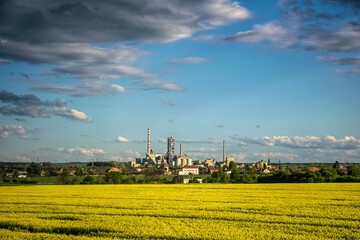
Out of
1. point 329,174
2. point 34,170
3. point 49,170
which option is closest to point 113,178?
point 34,170

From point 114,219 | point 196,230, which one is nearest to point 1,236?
point 114,219

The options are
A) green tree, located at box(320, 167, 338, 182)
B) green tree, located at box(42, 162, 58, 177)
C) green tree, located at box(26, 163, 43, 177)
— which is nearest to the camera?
green tree, located at box(320, 167, 338, 182)

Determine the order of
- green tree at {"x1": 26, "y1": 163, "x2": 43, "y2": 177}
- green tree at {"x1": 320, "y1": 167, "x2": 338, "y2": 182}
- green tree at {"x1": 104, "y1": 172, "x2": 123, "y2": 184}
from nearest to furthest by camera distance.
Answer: green tree at {"x1": 320, "y1": 167, "x2": 338, "y2": 182}
green tree at {"x1": 104, "y1": 172, "x2": 123, "y2": 184}
green tree at {"x1": 26, "y1": 163, "x2": 43, "y2": 177}

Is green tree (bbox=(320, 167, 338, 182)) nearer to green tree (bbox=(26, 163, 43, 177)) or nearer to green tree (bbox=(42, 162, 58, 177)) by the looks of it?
green tree (bbox=(26, 163, 43, 177))

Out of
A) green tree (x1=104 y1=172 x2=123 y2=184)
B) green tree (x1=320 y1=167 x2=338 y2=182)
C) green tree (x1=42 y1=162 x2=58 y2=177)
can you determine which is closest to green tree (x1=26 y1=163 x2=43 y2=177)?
green tree (x1=42 y1=162 x2=58 y2=177)

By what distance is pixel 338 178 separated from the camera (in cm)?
8838

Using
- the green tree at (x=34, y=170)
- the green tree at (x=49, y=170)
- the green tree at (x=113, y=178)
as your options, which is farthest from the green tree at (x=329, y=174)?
the green tree at (x=49, y=170)

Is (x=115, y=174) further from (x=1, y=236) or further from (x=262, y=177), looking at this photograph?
(x=1, y=236)

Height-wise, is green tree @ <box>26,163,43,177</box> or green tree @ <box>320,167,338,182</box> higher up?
green tree @ <box>320,167,338,182</box>

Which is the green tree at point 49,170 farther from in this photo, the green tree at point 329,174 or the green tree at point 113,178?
the green tree at point 329,174

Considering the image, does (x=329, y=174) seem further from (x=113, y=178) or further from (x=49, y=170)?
(x=49, y=170)

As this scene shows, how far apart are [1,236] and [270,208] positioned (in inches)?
791

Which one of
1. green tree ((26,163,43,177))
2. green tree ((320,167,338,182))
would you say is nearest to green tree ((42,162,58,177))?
green tree ((26,163,43,177))

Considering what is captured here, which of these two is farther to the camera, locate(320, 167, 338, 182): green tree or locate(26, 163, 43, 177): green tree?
locate(26, 163, 43, 177): green tree
